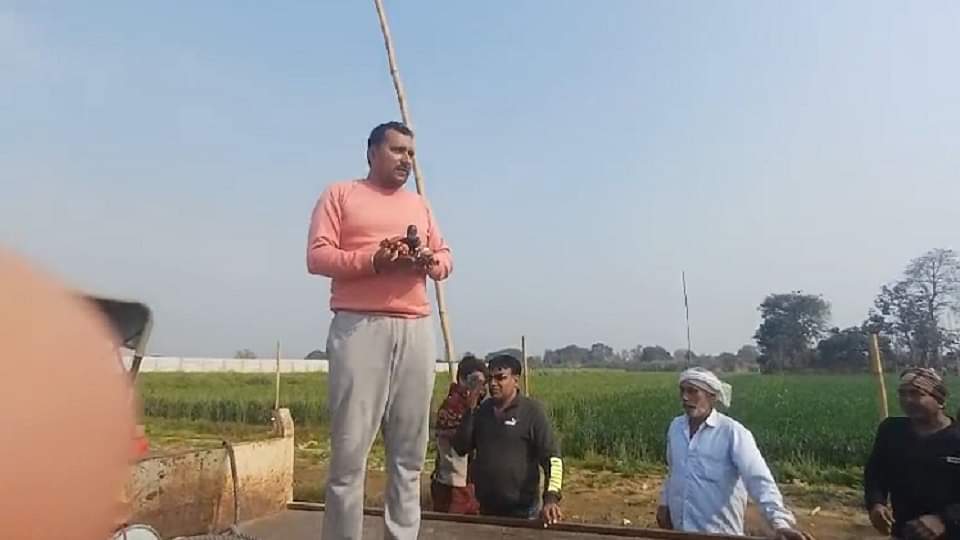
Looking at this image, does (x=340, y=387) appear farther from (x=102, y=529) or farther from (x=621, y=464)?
(x=621, y=464)

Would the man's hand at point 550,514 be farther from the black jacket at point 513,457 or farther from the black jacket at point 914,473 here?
the black jacket at point 914,473

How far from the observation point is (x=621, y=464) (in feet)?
45.2

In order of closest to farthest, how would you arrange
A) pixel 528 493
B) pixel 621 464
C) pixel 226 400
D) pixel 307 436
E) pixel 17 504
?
pixel 17 504 < pixel 528 493 < pixel 621 464 < pixel 307 436 < pixel 226 400

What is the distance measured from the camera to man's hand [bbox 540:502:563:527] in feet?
12.5

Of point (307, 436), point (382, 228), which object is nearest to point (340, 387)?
point (382, 228)

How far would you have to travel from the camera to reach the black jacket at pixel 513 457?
481 centimetres

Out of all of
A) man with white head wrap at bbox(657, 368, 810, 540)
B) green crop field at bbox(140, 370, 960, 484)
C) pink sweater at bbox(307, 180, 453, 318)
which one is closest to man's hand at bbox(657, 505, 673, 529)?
man with white head wrap at bbox(657, 368, 810, 540)

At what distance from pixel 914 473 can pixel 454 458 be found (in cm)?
279

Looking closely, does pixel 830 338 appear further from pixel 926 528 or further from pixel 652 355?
pixel 926 528

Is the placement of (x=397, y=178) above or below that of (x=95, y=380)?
above

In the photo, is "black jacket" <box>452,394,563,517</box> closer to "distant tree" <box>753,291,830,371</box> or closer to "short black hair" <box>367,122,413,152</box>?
"short black hair" <box>367,122,413,152</box>

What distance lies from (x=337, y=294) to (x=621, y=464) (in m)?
11.9

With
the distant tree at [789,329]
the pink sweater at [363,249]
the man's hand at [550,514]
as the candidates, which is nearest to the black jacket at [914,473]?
the man's hand at [550,514]

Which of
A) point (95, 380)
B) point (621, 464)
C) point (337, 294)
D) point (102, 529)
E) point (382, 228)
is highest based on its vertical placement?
point (382, 228)
